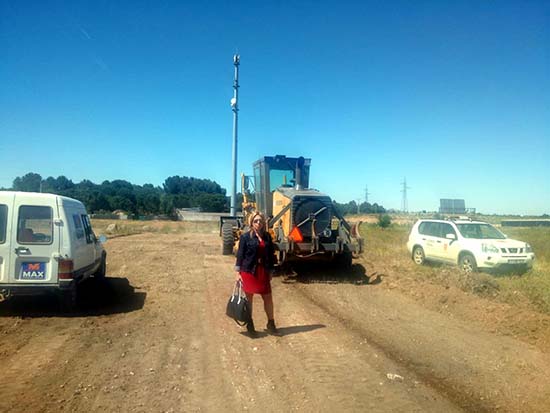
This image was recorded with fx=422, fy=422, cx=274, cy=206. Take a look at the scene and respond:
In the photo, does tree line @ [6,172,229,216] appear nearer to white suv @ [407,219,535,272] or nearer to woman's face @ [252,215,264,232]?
white suv @ [407,219,535,272]

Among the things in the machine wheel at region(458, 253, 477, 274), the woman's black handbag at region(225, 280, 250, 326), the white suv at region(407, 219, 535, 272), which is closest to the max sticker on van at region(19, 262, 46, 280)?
the woman's black handbag at region(225, 280, 250, 326)

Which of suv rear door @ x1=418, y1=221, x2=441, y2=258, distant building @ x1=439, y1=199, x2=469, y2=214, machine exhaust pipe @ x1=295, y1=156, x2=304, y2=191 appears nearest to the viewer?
machine exhaust pipe @ x1=295, y1=156, x2=304, y2=191

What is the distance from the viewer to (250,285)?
6.47 meters

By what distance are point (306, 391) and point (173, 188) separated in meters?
139

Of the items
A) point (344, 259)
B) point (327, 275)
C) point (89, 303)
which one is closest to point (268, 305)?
point (89, 303)

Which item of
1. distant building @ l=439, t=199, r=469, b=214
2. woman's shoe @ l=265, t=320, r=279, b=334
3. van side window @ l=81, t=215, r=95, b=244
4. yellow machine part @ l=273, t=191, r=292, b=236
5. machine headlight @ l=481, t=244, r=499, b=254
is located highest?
distant building @ l=439, t=199, r=469, b=214

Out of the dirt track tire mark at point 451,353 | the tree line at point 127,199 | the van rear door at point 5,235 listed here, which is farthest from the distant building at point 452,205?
the tree line at point 127,199

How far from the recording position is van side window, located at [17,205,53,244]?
23.2 feet

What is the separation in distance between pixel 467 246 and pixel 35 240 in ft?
37.5

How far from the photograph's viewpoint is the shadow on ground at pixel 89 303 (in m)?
7.53

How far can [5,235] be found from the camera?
696 cm

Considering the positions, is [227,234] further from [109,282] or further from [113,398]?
[113,398]

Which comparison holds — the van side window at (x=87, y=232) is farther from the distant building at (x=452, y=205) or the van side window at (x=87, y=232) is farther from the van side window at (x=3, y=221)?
the distant building at (x=452, y=205)

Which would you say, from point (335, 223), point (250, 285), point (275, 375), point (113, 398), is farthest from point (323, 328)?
point (335, 223)
